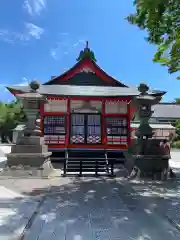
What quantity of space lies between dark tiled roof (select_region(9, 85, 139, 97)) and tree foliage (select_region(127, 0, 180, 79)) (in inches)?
339

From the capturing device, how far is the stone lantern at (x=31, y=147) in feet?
36.9

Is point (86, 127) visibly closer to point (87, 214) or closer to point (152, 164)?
point (152, 164)

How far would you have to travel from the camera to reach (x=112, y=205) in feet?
22.4

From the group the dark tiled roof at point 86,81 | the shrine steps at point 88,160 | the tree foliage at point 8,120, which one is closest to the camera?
the shrine steps at point 88,160

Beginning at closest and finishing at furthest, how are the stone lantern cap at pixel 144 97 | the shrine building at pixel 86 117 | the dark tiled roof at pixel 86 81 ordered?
the stone lantern cap at pixel 144 97
the shrine building at pixel 86 117
the dark tiled roof at pixel 86 81

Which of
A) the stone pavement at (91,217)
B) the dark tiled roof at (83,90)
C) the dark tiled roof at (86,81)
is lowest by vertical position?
the stone pavement at (91,217)

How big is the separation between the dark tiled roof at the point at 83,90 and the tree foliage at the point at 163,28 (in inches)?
339

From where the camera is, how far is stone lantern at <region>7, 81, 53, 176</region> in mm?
11258

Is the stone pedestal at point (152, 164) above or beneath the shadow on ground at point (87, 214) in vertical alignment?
above

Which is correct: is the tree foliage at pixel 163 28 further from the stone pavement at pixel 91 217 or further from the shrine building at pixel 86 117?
the shrine building at pixel 86 117

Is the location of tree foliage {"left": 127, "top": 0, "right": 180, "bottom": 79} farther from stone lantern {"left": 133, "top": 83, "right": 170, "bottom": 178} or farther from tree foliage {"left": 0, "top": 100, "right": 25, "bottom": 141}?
tree foliage {"left": 0, "top": 100, "right": 25, "bottom": 141}

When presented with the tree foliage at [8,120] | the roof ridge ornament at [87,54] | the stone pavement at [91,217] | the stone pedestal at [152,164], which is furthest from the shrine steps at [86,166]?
the tree foliage at [8,120]

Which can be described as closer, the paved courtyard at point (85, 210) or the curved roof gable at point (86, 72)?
the paved courtyard at point (85, 210)

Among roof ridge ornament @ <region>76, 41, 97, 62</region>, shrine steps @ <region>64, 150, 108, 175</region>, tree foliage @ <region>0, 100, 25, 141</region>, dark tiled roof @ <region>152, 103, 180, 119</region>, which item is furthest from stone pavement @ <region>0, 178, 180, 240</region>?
dark tiled roof @ <region>152, 103, 180, 119</region>
